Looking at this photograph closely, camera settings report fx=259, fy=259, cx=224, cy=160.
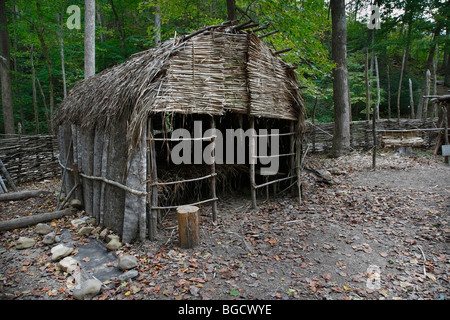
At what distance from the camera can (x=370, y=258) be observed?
390cm

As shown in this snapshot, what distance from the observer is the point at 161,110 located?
4242mm

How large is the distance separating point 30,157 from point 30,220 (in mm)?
5148

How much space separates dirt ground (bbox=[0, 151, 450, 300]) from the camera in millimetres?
3238

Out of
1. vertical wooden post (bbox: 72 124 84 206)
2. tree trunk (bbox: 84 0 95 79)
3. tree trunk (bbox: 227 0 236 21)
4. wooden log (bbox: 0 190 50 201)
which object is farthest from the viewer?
tree trunk (bbox: 84 0 95 79)

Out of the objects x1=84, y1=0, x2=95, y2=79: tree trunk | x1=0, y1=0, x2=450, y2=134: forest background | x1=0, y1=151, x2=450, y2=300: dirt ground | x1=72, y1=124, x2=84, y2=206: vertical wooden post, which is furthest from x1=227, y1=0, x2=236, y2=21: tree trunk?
x1=0, y1=151, x2=450, y2=300: dirt ground

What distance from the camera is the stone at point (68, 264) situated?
3.72m

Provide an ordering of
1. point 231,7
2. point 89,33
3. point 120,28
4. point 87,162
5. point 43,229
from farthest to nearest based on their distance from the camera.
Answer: point 120,28 → point 89,33 → point 231,7 → point 87,162 → point 43,229

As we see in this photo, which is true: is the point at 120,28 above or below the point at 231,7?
above

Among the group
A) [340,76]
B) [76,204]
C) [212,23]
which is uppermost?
[212,23]

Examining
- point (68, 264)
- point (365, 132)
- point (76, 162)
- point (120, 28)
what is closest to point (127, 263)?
point (68, 264)

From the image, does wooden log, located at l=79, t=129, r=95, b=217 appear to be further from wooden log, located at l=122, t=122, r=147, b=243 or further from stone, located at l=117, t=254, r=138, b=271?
stone, located at l=117, t=254, r=138, b=271

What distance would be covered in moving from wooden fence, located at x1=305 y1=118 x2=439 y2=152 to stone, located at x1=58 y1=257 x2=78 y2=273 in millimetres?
9791

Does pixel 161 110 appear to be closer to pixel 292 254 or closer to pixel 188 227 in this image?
pixel 188 227

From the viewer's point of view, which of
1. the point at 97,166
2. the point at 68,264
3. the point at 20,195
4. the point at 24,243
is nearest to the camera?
the point at 68,264
